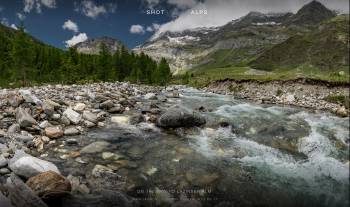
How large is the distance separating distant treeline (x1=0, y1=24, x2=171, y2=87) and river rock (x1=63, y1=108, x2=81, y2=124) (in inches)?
1427

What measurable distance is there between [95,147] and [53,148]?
5.76ft

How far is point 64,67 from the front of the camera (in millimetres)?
67562

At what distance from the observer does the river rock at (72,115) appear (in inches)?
644

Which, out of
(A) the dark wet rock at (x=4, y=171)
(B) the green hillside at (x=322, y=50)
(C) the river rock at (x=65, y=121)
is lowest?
(A) the dark wet rock at (x=4, y=171)

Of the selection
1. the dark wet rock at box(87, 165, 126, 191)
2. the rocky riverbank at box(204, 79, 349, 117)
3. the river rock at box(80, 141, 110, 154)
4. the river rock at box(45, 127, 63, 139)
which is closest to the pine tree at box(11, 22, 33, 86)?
the rocky riverbank at box(204, 79, 349, 117)

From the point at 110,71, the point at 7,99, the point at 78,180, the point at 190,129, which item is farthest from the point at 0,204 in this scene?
the point at 110,71

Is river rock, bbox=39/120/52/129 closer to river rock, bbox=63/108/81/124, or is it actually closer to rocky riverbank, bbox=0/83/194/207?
rocky riverbank, bbox=0/83/194/207

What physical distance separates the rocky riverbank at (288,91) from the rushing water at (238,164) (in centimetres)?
1042

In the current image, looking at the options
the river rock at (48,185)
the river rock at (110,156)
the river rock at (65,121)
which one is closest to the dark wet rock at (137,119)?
the river rock at (65,121)

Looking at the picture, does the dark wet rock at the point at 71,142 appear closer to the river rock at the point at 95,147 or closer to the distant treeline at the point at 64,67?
the river rock at the point at 95,147

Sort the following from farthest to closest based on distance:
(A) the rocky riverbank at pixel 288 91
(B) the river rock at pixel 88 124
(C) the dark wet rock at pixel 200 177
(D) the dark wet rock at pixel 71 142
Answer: (A) the rocky riverbank at pixel 288 91, (B) the river rock at pixel 88 124, (D) the dark wet rock at pixel 71 142, (C) the dark wet rock at pixel 200 177

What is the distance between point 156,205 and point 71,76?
62572mm

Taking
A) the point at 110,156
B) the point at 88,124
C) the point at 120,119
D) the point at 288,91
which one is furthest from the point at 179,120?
the point at 288,91

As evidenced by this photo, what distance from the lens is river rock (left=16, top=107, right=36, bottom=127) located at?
14320 mm
